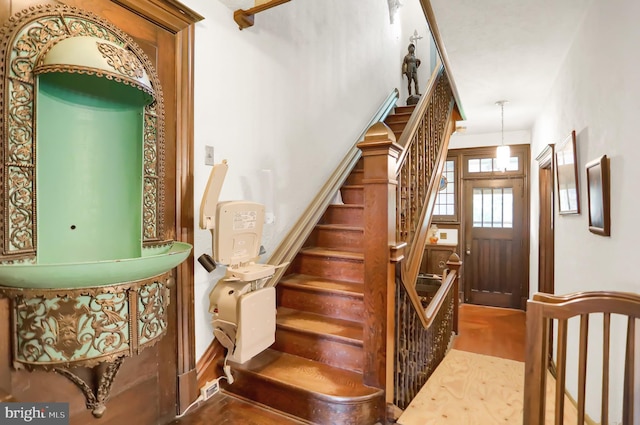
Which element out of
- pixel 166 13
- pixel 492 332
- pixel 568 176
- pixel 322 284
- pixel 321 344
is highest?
pixel 166 13

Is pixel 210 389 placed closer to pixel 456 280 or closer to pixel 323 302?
pixel 323 302

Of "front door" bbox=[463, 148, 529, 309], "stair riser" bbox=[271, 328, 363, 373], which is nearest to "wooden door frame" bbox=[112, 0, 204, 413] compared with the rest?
"stair riser" bbox=[271, 328, 363, 373]

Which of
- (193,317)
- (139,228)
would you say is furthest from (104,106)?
(193,317)

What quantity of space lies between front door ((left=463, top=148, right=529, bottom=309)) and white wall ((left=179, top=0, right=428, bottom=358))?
2413 millimetres

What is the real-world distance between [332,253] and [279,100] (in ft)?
4.27

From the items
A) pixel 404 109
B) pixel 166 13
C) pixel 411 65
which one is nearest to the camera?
pixel 166 13

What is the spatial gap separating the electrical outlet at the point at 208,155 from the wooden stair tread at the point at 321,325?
116cm

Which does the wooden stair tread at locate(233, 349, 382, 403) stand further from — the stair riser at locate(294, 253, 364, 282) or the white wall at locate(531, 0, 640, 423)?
the white wall at locate(531, 0, 640, 423)

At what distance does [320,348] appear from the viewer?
80.6 inches

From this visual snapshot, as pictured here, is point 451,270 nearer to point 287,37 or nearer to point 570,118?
point 570,118

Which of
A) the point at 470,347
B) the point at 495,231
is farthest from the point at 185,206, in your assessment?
the point at 495,231

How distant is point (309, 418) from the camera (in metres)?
1.73

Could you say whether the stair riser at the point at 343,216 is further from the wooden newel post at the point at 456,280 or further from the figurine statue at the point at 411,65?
the figurine statue at the point at 411,65

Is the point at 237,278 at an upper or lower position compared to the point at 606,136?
lower
